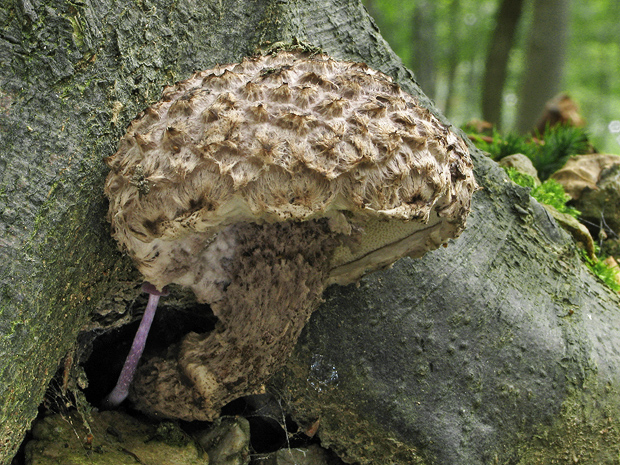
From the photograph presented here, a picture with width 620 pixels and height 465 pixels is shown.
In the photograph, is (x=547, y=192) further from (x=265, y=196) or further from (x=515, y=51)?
(x=515, y=51)

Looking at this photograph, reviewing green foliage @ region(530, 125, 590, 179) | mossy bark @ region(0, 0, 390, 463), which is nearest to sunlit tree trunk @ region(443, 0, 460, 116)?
green foliage @ region(530, 125, 590, 179)

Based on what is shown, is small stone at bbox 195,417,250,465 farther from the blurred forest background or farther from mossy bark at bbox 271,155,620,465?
the blurred forest background

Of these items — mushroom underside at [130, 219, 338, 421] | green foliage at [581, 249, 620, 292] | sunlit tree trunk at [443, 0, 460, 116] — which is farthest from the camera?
sunlit tree trunk at [443, 0, 460, 116]

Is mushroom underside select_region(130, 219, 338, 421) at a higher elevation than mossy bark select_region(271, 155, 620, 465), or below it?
higher

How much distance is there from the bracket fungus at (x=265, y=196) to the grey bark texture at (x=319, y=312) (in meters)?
0.19

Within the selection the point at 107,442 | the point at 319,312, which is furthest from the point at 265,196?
the point at 107,442

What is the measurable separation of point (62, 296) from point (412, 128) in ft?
4.16

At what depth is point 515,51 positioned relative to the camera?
19.4m

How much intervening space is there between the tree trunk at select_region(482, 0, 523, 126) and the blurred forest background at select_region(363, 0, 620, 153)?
21mm

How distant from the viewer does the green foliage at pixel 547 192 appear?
11.9 feet

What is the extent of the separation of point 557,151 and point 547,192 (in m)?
1.38

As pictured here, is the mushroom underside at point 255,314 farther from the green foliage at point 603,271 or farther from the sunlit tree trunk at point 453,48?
the sunlit tree trunk at point 453,48

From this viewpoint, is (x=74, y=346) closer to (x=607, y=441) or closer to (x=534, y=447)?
(x=534, y=447)

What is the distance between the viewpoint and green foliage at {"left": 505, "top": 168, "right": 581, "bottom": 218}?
363 centimetres
